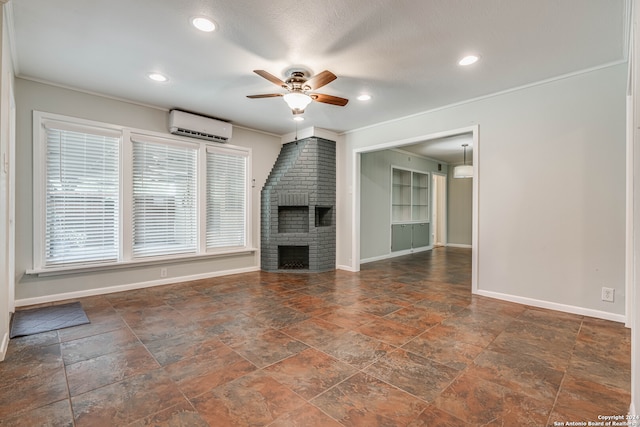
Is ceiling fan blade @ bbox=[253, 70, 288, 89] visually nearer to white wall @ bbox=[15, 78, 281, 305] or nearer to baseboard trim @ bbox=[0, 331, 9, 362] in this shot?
white wall @ bbox=[15, 78, 281, 305]

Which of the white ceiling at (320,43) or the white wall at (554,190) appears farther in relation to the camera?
the white wall at (554,190)

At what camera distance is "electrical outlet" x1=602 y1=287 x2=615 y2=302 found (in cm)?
295

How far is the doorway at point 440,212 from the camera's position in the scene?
30.8 ft

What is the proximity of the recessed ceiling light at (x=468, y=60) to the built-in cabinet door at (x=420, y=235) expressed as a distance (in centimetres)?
531

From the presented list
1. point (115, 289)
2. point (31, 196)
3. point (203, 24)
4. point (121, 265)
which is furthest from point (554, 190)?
point (31, 196)

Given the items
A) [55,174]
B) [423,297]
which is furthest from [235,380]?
[55,174]

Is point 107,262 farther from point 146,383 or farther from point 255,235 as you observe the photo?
point 146,383

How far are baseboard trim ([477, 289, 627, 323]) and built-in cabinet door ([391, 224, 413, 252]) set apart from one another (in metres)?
3.43

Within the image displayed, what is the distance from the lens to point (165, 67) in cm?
A: 309

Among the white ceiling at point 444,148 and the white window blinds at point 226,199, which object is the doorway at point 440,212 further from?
the white window blinds at point 226,199

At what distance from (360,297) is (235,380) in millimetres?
2159

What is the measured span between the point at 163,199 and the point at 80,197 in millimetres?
986

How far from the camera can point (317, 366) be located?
2105mm

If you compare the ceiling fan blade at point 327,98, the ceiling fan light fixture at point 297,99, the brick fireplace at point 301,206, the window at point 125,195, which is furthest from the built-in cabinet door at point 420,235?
the ceiling fan light fixture at point 297,99
